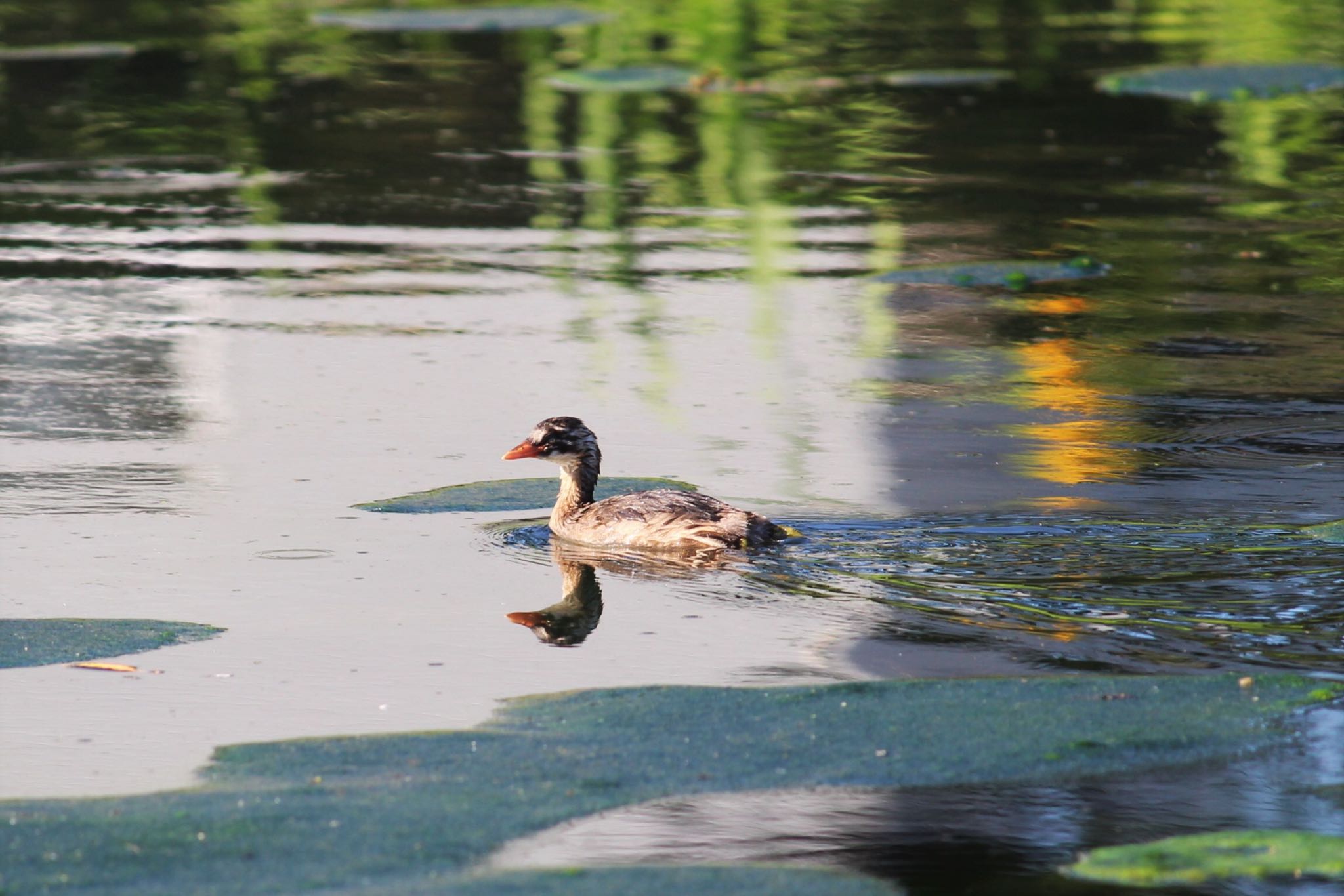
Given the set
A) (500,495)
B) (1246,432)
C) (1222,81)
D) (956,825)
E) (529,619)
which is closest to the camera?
(956,825)

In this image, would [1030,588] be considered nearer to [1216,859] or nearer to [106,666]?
[1216,859]

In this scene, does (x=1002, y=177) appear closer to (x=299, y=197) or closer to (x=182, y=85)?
(x=299, y=197)

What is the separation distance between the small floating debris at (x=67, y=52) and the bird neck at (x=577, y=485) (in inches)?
719

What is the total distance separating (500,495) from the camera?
387 inches

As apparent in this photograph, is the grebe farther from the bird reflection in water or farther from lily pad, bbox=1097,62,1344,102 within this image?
lily pad, bbox=1097,62,1344,102

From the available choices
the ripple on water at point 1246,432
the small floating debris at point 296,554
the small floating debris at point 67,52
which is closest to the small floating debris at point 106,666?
the small floating debris at point 296,554

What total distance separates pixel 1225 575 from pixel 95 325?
312 inches

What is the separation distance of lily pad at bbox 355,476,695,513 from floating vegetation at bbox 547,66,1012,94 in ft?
45.1

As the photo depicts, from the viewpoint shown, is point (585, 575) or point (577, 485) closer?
point (585, 575)

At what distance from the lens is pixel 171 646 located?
748 cm

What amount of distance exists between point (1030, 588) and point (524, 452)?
2.60 metres

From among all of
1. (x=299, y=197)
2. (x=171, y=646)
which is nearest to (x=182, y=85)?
(x=299, y=197)

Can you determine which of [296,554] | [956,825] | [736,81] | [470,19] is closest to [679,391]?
[296,554]

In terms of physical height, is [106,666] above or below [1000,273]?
above
